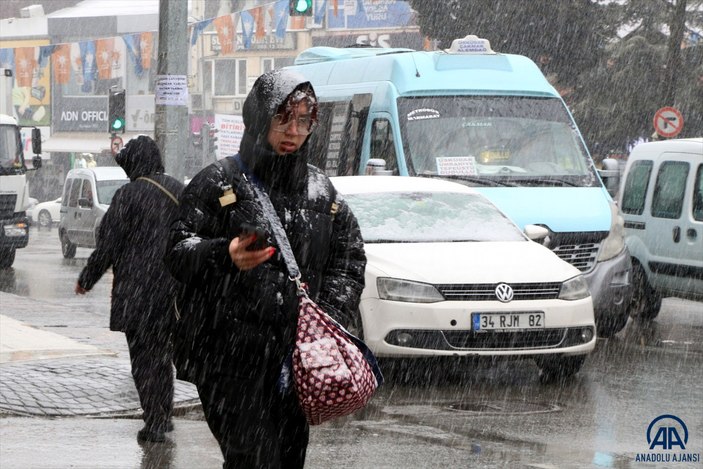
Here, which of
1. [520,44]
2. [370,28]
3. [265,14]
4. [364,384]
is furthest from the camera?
[370,28]

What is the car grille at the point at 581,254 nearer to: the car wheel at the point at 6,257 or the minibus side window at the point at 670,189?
the minibus side window at the point at 670,189

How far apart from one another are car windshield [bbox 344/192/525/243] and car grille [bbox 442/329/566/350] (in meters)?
1.12

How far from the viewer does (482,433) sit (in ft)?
25.7

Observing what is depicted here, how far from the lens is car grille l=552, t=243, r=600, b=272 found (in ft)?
40.1

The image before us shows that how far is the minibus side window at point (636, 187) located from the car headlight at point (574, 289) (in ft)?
15.6

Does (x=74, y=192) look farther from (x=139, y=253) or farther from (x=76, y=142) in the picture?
(x=76, y=142)

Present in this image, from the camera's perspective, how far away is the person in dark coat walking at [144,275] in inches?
291

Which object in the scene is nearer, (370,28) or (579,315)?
(579,315)

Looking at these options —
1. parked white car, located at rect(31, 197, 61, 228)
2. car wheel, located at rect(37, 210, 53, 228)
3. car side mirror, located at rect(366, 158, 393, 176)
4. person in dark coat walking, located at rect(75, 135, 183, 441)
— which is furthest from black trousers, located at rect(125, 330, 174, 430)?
car wheel, located at rect(37, 210, 53, 228)

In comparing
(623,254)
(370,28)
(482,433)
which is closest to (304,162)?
(482,433)

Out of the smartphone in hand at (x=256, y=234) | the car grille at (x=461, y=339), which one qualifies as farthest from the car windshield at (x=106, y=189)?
the smartphone in hand at (x=256, y=234)

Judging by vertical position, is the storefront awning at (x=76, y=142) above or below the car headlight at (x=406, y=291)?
below

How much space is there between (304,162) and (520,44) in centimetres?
3611

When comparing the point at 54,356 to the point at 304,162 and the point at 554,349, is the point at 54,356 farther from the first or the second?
the point at 304,162
